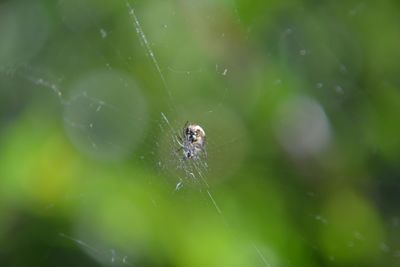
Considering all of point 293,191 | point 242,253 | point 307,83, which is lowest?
point 242,253

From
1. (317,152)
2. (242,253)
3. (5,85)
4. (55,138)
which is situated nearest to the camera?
(242,253)

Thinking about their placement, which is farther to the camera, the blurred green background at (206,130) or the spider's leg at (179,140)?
the spider's leg at (179,140)

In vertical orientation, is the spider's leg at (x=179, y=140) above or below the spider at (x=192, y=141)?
above

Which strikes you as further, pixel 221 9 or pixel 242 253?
pixel 221 9

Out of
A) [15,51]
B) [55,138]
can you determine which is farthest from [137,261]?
[15,51]

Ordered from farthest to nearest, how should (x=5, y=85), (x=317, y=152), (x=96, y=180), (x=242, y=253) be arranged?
(x=5, y=85) < (x=317, y=152) < (x=96, y=180) < (x=242, y=253)

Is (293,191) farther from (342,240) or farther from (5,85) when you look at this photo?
(5,85)
